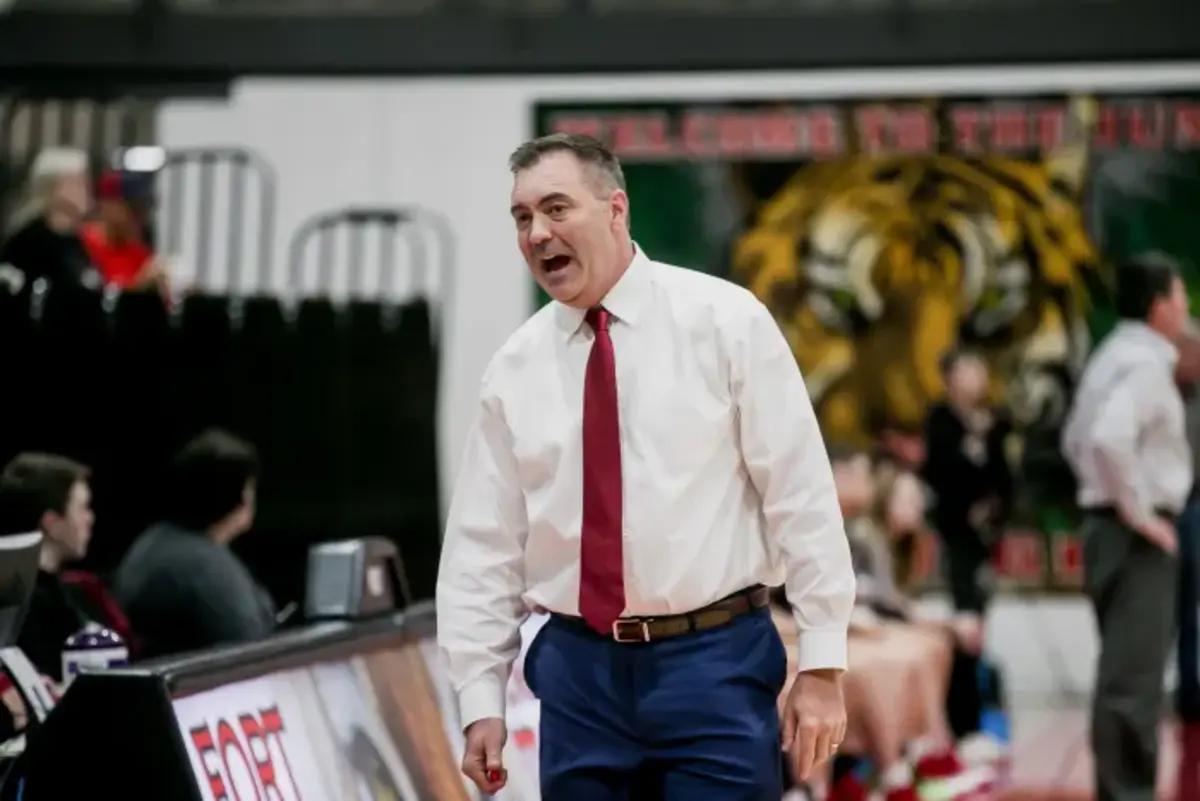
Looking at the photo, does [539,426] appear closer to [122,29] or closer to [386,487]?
[386,487]

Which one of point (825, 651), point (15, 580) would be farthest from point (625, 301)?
point (15, 580)

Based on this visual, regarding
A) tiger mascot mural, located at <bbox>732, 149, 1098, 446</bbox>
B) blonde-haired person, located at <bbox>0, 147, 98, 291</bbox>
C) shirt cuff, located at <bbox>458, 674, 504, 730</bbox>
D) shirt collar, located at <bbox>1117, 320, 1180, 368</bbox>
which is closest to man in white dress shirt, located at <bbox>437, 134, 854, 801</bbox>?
shirt cuff, located at <bbox>458, 674, 504, 730</bbox>

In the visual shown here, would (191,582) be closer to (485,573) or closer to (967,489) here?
(485,573)

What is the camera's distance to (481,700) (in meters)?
3.36

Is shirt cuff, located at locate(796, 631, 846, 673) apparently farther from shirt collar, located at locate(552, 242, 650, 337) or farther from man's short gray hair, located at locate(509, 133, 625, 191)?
man's short gray hair, located at locate(509, 133, 625, 191)

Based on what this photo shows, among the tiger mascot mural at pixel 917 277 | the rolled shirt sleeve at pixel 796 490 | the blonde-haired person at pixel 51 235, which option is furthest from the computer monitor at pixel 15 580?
the tiger mascot mural at pixel 917 277

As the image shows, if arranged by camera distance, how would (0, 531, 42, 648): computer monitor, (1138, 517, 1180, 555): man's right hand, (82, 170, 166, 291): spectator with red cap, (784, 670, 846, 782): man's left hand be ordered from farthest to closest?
1. (82, 170, 166, 291): spectator with red cap
2. (1138, 517, 1180, 555): man's right hand
3. (0, 531, 42, 648): computer monitor
4. (784, 670, 846, 782): man's left hand

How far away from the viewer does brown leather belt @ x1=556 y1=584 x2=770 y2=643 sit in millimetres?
3262

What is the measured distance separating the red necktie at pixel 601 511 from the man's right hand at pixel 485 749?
0.79 ft

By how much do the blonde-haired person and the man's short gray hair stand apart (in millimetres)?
4649

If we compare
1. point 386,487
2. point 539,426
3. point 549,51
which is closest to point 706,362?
point 539,426

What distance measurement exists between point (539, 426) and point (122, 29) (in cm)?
739

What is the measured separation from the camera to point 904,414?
10.5 m

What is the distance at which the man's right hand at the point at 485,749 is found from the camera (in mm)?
3350
